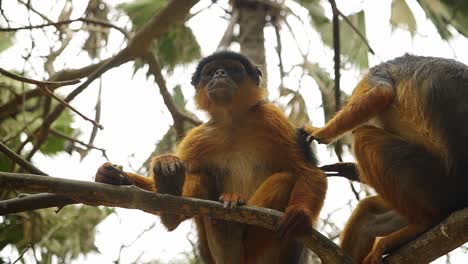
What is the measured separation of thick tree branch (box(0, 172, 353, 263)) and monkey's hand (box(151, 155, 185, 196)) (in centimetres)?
83

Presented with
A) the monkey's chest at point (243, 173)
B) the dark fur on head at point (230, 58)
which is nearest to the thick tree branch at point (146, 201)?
the monkey's chest at point (243, 173)

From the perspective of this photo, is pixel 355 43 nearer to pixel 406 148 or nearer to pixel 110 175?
pixel 406 148

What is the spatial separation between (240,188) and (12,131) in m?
3.77

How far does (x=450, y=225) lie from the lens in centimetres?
525

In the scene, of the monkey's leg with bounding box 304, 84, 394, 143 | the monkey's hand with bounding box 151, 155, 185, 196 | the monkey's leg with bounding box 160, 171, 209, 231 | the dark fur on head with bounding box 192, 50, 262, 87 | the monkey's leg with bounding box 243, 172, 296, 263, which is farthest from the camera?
the dark fur on head with bounding box 192, 50, 262, 87

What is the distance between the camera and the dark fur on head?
755cm

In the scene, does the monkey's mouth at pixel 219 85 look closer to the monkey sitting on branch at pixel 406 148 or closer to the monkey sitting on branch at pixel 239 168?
the monkey sitting on branch at pixel 239 168

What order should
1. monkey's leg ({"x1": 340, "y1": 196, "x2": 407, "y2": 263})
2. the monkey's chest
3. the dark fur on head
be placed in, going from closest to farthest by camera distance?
monkey's leg ({"x1": 340, "y1": 196, "x2": 407, "y2": 263}) < the monkey's chest < the dark fur on head

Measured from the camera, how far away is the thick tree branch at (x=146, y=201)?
4.62 meters

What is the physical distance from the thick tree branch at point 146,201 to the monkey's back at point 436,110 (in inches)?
51.4

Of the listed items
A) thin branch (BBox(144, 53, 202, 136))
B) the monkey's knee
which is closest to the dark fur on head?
thin branch (BBox(144, 53, 202, 136))

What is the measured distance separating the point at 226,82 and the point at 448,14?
286cm

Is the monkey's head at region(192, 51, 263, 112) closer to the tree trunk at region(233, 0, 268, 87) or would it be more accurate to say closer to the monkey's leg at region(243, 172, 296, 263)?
the monkey's leg at region(243, 172, 296, 263)

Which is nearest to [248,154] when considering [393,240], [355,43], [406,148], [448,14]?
[406,148]
